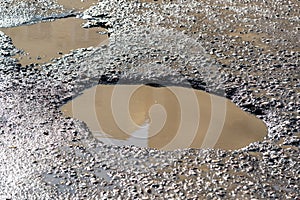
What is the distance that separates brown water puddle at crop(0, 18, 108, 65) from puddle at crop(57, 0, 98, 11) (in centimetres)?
23

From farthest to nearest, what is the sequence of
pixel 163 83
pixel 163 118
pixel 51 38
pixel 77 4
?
pixel 77 4, pixel 51 38, pixel 163 83, pixel 163 118

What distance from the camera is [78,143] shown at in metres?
3.70

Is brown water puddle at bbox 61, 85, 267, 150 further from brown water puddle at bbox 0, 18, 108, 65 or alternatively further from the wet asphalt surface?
brown water puddle at bbox 0, 18, 108, 65

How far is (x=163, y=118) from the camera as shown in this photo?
13.1 ft

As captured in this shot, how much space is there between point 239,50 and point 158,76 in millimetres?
837

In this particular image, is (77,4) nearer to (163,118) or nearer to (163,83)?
(163,83)

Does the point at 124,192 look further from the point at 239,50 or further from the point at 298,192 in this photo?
the point at 239,50

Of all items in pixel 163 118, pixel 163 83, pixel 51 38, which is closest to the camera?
pixel 163 118

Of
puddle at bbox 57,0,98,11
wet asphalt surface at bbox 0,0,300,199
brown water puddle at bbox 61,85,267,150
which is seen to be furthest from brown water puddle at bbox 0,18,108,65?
brown water puddle at bbox 61,85,267,150

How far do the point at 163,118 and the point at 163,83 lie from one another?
15.6 inches

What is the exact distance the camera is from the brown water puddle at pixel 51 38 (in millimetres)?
4664

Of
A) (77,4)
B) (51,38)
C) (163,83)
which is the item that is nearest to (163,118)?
(163,83)

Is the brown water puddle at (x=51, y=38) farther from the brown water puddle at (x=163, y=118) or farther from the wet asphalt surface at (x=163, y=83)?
the brown water puddle at (x=163, y=118)

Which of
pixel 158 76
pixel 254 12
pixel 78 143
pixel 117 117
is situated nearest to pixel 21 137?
pixel 78 143
